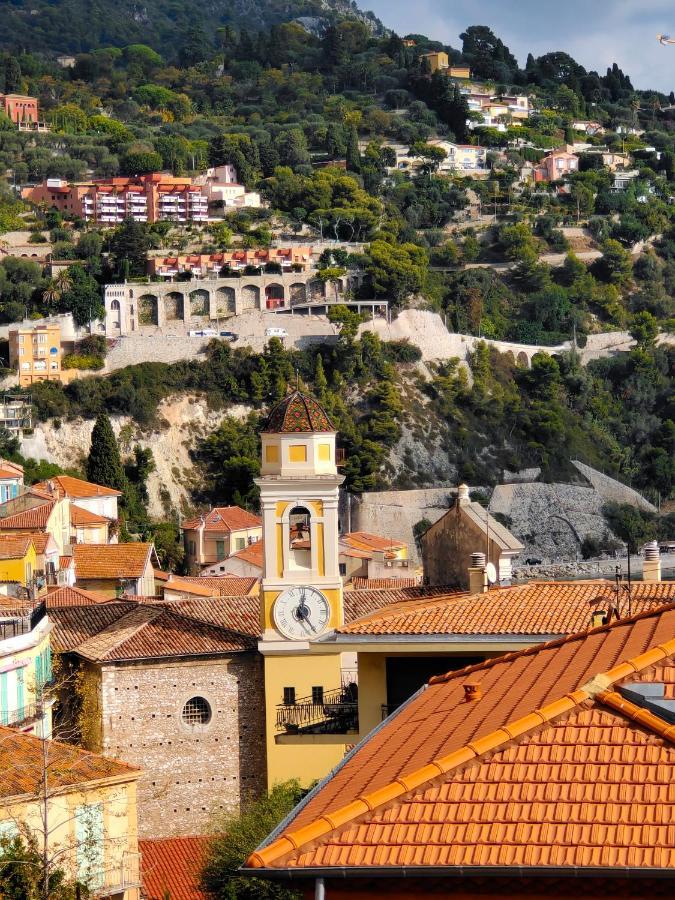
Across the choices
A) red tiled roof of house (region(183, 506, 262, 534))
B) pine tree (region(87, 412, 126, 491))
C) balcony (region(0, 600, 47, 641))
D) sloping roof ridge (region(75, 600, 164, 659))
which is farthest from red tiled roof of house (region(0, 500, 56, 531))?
balcony (region(0, 600, 47, 641))

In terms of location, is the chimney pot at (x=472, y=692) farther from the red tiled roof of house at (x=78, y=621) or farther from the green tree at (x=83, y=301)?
the green tree at (x=83, y=301)

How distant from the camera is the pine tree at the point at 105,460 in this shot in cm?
8769

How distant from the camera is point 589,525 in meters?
106

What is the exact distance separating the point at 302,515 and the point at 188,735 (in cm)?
367

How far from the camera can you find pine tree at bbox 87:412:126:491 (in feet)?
288

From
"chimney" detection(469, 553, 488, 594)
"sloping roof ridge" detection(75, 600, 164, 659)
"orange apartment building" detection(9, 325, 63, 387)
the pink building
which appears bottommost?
"sloping roof ridge" detection(75, 600, 164, 659)

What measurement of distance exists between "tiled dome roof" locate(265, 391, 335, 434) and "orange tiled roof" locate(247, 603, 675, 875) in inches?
783

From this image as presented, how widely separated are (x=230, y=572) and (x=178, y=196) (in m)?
57.9

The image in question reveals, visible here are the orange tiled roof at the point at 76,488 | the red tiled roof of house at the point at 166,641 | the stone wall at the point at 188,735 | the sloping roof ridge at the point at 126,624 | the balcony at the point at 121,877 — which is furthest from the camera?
the orange tiled roof at the point at 76,488

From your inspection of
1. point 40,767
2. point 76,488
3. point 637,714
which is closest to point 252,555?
point 76,488

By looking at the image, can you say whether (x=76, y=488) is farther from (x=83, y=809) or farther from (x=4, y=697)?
(x=83, y=809)

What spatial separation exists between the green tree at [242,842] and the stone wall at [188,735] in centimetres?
186

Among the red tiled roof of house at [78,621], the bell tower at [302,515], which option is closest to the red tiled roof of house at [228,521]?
the red tiled roof of house at [78,621]

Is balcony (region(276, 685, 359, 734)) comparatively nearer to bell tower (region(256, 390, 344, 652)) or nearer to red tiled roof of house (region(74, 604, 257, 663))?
red tiled roof of house (region(74, 604, 257, 663))
